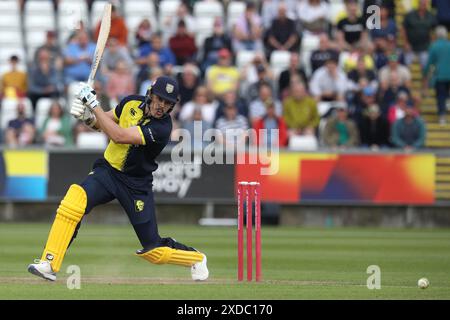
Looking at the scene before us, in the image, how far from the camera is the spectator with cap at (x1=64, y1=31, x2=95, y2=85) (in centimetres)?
2238

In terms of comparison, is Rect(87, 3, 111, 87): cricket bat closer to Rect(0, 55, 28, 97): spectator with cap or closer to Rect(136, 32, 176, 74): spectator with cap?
Rect(136, 32, 176, 74): spectator with cap

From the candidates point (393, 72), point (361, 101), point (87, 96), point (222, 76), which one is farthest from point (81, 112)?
point (393, 72)

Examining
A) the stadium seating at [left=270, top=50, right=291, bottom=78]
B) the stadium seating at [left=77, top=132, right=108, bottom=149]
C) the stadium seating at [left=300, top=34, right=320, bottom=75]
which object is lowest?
the stadium seating at [left=77, top=132, right=108, bottom=149]

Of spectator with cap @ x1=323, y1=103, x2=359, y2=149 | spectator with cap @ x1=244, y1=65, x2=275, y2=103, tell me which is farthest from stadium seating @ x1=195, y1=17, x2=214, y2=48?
spectator with cap @ x1=323, y1=103, x2=359, y2=149

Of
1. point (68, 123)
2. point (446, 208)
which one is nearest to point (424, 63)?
point (446, 208)

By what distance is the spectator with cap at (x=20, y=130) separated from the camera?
69.3ft

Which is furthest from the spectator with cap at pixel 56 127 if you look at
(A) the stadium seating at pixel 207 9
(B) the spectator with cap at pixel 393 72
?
(B) the spectator with cap at pixel 393 72

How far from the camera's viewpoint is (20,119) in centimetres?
2131

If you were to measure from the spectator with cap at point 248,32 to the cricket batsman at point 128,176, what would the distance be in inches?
472

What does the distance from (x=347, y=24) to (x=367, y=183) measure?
3.85 meters

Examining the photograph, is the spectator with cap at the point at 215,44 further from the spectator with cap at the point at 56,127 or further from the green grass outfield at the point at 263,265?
the green grass outfield at the point at 263,265

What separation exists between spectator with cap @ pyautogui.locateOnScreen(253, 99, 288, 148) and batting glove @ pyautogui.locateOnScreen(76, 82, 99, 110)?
399 inches

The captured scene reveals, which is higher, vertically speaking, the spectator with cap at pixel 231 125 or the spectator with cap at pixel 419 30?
the spectator with cap at pixel 419 30

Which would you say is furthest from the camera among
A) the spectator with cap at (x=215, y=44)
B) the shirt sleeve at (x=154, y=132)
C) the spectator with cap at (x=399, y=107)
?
the spectator with cap at (x=215, y=44)
